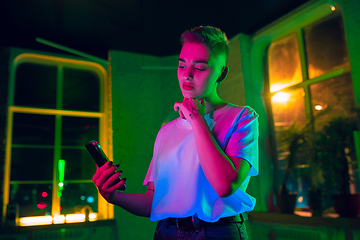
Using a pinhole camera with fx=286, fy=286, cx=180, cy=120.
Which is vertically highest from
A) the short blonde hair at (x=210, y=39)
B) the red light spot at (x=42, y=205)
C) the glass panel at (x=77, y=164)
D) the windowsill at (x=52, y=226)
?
the short blonde hair at (x=210, y=39)

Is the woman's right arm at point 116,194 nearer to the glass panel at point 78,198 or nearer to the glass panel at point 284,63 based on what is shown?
the glass panel at point 284,63

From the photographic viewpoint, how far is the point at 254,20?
448cm

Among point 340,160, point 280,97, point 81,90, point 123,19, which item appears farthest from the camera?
point 81,90

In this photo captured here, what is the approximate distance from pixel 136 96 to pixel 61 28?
1733mm

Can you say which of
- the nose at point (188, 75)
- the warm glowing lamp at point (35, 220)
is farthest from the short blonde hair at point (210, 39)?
the warm glowing lamp at point (35, 220)

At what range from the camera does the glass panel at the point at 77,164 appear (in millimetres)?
5266

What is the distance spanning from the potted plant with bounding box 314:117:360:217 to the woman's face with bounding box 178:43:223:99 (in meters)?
2.59

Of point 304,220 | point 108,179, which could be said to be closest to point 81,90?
point 304,220

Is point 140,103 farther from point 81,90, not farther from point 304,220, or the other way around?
point 304,220

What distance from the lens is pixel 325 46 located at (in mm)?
4016

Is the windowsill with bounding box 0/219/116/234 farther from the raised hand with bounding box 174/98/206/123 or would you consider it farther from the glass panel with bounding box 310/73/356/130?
the raised hand with bounding box 174/98/206/123

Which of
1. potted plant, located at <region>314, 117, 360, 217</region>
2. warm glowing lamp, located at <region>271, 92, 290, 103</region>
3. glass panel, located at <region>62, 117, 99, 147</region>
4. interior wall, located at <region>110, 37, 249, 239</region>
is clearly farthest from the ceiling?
potted plant, located at <region>314, 117, 360, 217</region>

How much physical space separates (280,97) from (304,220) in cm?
195

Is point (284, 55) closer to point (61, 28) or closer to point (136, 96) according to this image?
point (136, 96)
